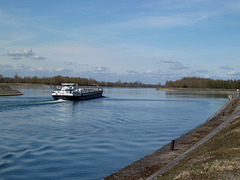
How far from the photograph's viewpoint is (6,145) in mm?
19875

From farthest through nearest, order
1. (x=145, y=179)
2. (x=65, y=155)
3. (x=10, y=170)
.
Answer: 1. (x=65, y=155)
2. (x=10, y=170)
3. (x=145, y=179)

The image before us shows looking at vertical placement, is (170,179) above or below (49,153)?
above

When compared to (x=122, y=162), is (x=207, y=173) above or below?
above

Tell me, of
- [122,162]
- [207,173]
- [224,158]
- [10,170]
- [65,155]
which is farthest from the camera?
[65,155]

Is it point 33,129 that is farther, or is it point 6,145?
point 33,129

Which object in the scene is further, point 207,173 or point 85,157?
point 85,157

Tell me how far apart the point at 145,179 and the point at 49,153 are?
30.4ft

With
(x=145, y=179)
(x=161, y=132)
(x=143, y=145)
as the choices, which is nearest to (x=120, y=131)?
(x=161, y=132)

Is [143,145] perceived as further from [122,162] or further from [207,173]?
[207,173]

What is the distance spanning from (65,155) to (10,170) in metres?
4.15

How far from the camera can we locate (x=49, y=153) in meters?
18.1

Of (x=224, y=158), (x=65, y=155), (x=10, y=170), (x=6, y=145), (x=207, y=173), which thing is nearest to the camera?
(x=207, y=173)

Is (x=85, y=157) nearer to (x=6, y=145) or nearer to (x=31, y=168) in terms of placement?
(x=31, y=168)

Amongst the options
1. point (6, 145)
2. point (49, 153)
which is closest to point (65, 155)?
point (49, 153)
